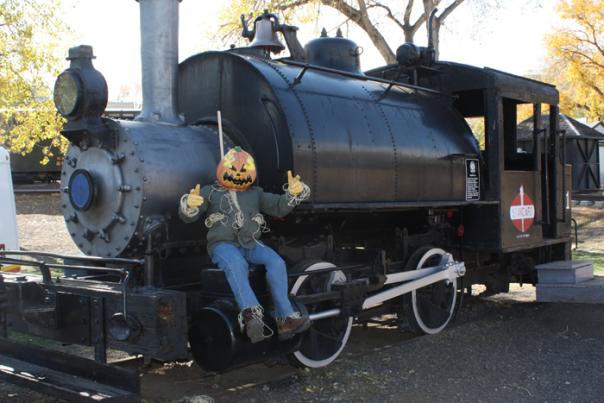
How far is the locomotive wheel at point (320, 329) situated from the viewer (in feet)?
18.1

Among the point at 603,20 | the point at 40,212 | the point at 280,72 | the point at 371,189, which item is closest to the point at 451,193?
the point at 371,189

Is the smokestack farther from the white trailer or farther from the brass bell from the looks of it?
the white trailer

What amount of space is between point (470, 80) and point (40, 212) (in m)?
17.2

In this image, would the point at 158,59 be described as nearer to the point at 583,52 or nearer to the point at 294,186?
the point at 294,186

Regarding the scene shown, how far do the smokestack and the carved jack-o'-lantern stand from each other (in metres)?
0.88

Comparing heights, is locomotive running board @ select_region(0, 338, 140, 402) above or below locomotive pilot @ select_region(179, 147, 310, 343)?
below

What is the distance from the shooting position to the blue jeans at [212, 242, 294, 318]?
14.8 ft

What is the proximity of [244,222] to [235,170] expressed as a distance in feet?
1.19

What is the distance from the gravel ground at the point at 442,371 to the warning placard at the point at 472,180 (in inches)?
54.9

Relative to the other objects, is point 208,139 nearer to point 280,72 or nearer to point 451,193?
point 280,72

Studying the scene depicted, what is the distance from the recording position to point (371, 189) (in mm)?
5848

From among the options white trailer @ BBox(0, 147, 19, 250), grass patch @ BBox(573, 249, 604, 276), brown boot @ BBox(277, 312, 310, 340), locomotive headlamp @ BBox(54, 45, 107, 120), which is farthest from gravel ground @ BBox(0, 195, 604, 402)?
grass patch @ BBox(573, 249, 604, 276)

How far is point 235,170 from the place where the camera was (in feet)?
15.4

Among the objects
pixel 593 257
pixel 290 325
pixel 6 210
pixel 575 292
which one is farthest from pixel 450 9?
pixel 290 325
